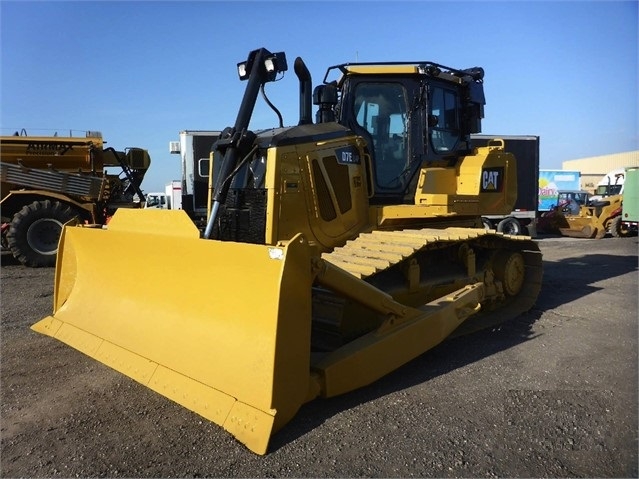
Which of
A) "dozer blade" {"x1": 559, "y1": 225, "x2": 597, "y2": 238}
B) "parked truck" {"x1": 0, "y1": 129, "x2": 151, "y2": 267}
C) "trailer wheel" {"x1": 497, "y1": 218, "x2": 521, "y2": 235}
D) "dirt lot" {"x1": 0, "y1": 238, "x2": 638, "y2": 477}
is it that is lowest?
"dirt lot" {"x1": 0, "y1": 238, "x2": 638, "y2": 477}

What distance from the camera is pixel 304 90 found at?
5.13m

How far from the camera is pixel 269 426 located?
116 inches

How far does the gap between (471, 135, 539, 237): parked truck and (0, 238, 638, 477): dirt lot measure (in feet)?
38.3

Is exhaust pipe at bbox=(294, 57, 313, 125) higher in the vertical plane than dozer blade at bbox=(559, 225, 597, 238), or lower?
higher

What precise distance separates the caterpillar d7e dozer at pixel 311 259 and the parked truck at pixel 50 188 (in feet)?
21.7

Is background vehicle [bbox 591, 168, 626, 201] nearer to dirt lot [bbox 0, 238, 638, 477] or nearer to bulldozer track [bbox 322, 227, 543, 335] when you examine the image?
bulldozer track [bbox 322, 227, 543, 335]

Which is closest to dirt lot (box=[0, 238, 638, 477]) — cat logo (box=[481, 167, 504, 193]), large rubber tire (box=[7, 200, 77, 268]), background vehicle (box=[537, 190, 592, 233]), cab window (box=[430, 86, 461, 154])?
cat logo (box=[481, 167, 504, 193])

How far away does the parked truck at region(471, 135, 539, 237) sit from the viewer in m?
16.3

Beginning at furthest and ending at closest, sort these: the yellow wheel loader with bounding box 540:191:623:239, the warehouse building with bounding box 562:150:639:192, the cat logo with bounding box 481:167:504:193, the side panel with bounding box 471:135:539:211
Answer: the warehouse building with bounding box 562:150:639:192, the yellow wheel loader with bounding box 540:191:623:239, the side panel with bounding box 471:135:539:211, the cat logo with bounding box 481:167:504:193

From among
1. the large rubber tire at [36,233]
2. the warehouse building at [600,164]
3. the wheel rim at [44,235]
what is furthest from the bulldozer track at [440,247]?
the warehouse building at [600,164]

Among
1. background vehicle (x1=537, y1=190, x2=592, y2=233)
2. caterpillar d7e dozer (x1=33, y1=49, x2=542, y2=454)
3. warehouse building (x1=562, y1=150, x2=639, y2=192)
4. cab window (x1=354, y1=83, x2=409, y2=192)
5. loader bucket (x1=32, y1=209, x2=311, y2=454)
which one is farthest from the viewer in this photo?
warehouse building (x1=562, y1=150, x2=639, y2=192)

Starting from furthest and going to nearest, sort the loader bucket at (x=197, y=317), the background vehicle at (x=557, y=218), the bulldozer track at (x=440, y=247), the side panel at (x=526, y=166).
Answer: the background vehicle at (x=557, y=218) < the side panel at (x=526, y=166) < the bulldozer track at (x=440, y=247) < the loader bucket at (x=197, y=317)

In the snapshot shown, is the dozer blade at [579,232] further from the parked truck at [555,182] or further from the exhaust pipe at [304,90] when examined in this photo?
the exhaust pipe at [304,90]

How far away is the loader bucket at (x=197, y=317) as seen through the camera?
10.1ft
